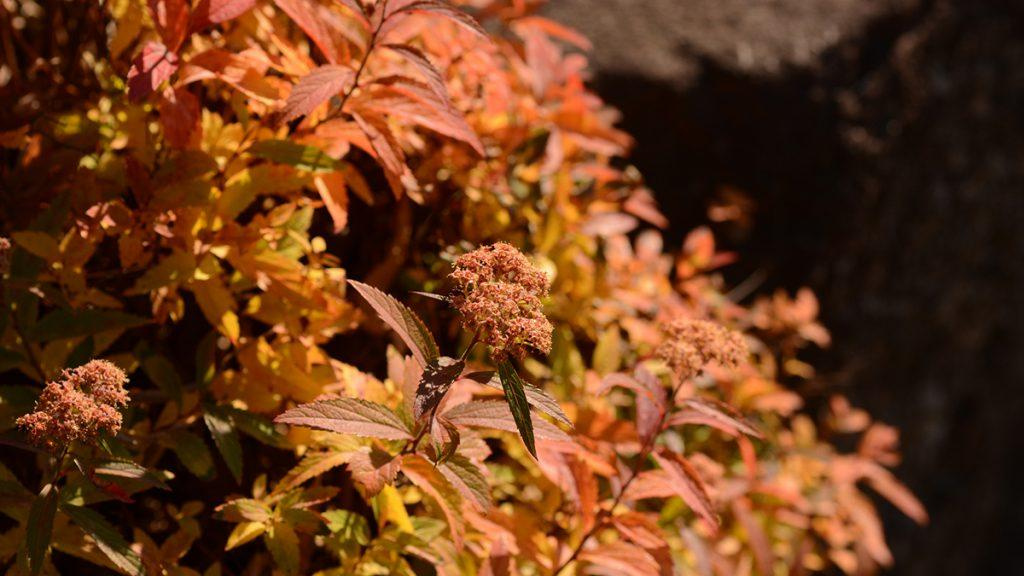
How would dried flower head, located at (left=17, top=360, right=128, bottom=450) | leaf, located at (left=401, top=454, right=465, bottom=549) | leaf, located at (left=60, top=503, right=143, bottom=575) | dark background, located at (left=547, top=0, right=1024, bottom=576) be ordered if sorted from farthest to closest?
dark background, located at (left=547, top=0, right=1024, bottom=576), leaf, located at (left=401, top=454, right=465, bottom=549), leaf, located at (left=60, top=503, right=143, bottom=575), dried flower head, located at (left=17, top=360, right=128, bottom=450)

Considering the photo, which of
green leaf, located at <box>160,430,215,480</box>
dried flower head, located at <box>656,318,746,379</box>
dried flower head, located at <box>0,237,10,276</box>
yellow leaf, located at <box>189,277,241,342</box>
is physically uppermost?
dried flower head, located at <box>656,318,746,379</box>

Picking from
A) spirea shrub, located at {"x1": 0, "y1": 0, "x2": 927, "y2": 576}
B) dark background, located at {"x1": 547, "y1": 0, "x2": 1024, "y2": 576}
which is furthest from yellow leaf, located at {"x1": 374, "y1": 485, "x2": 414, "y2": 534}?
dark background, located at {"x1": 547, "y1": 0, "x2": 1024, "y2": 576}

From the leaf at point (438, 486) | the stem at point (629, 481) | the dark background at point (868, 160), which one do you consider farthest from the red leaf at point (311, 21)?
the dark background at point (868, 160)

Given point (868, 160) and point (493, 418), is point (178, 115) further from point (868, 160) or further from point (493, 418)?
point (868, 160)

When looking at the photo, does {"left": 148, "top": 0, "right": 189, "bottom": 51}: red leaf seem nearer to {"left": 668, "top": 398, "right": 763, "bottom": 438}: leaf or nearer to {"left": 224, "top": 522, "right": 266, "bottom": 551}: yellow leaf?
{"left": 224, "top": 522, "right": 266, "bottom": 551}: yellow leaf

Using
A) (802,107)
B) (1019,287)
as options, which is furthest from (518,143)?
(1019,287)

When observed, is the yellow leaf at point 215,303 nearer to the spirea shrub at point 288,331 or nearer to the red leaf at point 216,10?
the spirea shrub at point 288,331

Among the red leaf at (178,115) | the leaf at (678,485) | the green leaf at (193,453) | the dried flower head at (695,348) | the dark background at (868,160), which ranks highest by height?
the dark background at (868,160)
